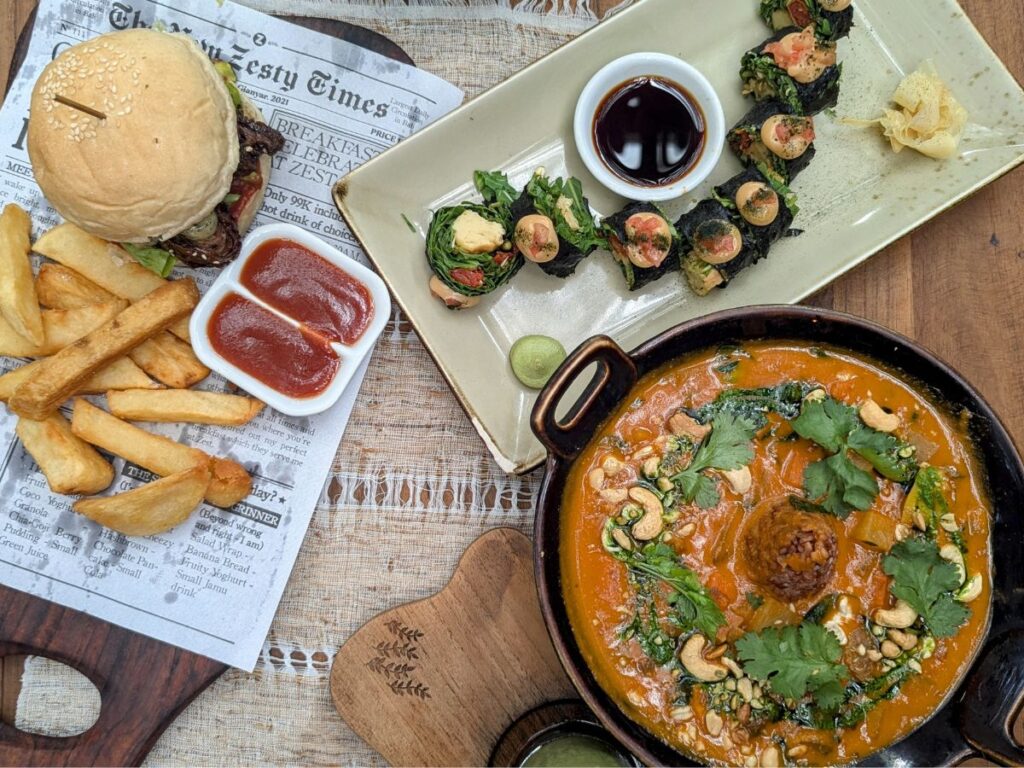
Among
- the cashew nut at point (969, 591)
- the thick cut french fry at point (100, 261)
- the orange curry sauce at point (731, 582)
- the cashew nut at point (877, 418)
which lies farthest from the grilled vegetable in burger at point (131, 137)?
the cashew nut at point (969, 591)

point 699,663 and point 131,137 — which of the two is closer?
point 699,663

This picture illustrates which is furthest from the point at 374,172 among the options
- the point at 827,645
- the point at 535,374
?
the point at 827,645

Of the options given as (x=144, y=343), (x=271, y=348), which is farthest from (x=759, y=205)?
(x=144, y=343)

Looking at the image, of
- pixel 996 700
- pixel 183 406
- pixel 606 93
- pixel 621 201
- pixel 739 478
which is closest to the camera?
pixel 996 700

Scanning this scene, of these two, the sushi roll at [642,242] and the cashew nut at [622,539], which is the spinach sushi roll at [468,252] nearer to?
the sushi roll at [642,242]

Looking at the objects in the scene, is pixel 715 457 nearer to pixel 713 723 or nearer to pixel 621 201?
pixel 713 723

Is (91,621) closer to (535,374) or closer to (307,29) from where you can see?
(535,374)
